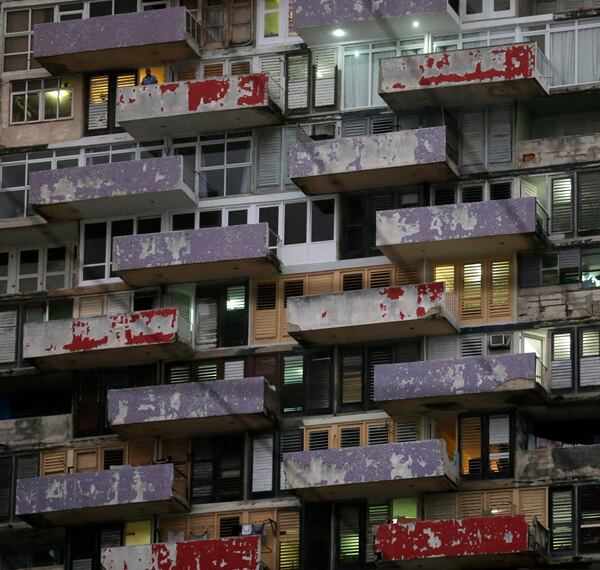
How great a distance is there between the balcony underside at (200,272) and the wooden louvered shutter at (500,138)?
687cm

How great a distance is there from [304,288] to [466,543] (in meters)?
9.84

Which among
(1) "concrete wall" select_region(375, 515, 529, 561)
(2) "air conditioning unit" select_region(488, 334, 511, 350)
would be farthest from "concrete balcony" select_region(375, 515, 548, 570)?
(2) "air conditioning unit" select_region(488, 334, 511, 350)

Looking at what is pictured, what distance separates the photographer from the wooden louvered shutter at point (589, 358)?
78.1 meters

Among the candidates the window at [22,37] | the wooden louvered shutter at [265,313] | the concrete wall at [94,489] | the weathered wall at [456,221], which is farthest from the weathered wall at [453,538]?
the window at [22,37]

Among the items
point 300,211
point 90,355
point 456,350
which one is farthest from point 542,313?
point 90,355

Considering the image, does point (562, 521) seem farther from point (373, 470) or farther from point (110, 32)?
point (110, 32)

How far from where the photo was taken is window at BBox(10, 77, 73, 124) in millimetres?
86312

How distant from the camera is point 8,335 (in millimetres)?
85000

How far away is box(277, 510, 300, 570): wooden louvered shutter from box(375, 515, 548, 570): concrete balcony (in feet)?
11.1

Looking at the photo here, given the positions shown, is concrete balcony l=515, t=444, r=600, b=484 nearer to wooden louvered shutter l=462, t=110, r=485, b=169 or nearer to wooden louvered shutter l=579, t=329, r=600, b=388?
wooden louvered shutter l=579, t=329, r=600, b=388

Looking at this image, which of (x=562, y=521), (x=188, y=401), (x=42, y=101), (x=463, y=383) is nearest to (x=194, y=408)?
(x=188, y=401)

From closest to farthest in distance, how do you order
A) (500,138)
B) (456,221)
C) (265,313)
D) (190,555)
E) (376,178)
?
(190,555)
(456,221)
(500,138)
(376,178)
(265,313)

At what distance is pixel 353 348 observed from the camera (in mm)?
80812

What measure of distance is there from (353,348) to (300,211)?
4502 mm
